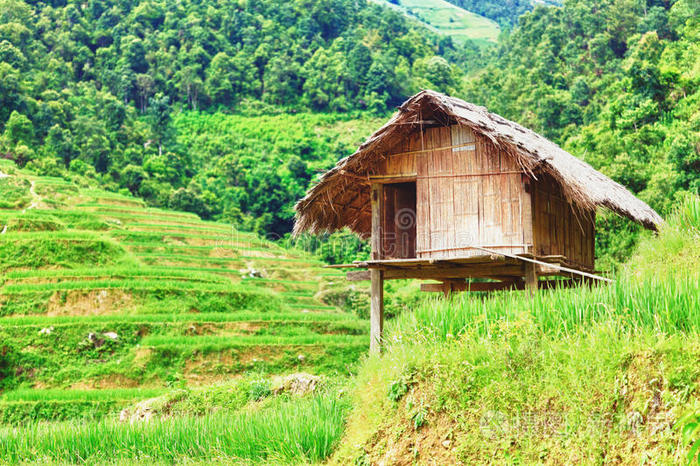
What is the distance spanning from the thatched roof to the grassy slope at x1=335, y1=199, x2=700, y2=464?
265cm

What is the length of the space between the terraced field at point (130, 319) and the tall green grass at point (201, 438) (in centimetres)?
656

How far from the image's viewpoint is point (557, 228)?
1236cm

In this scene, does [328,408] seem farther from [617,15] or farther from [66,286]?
[617,15]

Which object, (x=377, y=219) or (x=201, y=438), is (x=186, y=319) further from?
(x=201, y=438)

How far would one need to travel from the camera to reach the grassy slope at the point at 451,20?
388 ft

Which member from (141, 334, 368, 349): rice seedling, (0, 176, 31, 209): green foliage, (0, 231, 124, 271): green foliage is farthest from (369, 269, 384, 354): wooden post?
(0, 176, 31, 209): green foliage

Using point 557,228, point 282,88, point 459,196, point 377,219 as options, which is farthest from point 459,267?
point 282,88

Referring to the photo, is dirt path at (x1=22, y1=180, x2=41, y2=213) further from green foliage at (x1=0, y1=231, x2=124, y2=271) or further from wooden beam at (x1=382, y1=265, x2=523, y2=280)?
wooden beam at (x1=382, y1=265, x2=523, y2=280)

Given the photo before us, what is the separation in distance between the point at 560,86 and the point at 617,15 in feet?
18.9

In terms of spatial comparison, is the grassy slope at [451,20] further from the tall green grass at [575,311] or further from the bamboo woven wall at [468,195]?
the tall green grass at [575,311]

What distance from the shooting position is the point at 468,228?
11.1 m

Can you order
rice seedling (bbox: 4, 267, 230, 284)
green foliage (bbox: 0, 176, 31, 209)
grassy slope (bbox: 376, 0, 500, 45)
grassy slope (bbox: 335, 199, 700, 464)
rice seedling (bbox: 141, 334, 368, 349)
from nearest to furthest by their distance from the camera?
grassy slope (bbox: 335, 199, 700, 464), rice seedling (bbox: 141, 334, 368, 349), rice seedling (bbox: 4, 267, 230, 284), green foliage (bbox: 0, 176, 31, 209), grassy slope (bbox: 376, 0, 500, 45)

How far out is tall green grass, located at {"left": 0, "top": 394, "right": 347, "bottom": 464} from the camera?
779 cm

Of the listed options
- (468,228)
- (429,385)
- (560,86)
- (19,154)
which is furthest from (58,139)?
(429,385)
